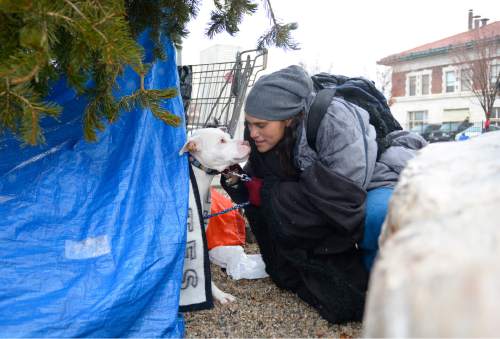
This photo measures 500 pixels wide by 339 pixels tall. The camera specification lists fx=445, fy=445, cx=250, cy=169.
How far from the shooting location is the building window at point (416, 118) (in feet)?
Answer: 98.5

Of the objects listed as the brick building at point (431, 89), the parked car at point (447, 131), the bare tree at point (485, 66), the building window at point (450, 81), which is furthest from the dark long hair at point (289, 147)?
the building window at point (450, 81)

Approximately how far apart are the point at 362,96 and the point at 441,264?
2.12m

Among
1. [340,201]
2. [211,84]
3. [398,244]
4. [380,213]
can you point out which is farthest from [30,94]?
[211,84]

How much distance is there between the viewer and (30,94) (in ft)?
4.42

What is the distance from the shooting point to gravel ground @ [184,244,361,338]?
2199 mm

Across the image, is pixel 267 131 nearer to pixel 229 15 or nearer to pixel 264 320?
pixel 229 15

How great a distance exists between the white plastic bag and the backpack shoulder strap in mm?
1025

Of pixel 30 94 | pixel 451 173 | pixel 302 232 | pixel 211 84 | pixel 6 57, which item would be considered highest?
pixel 211 84

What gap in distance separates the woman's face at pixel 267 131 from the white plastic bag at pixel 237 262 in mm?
876

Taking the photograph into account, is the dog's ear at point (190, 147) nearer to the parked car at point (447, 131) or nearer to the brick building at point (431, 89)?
the parked car at point (447, 131)

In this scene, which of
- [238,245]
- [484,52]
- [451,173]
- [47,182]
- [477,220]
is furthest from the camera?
[484,52]

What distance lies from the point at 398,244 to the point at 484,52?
21082 millimetres

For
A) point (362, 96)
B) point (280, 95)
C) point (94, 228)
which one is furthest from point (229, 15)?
point (94, 228)

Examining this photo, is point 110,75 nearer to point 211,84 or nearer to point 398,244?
point 398,244
